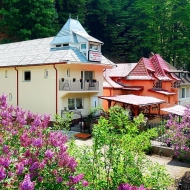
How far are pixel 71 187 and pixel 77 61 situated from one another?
16.7 meters

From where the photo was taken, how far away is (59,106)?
68.0 ft

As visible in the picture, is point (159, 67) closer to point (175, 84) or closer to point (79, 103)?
point (175, 84)

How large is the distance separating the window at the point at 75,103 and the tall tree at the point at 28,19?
18259mm

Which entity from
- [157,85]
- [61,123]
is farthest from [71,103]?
[61,123]

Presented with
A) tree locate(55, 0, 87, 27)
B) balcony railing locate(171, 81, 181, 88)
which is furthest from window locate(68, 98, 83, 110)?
tree locate(55, 0, 87, 27)

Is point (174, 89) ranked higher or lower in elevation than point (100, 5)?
lower

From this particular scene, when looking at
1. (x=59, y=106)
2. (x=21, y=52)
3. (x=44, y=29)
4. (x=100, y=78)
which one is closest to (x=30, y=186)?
(x=59, y=106)

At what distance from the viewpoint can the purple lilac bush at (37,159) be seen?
4.29 m

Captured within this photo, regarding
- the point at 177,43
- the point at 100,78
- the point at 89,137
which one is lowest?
the point at 89,137

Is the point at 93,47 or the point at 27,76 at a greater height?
the point at 93,47

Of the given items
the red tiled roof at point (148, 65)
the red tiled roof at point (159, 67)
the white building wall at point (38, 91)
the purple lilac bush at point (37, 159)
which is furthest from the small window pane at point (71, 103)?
the purple lilac bush at point (37, 159)

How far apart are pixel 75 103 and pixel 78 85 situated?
5.96ft

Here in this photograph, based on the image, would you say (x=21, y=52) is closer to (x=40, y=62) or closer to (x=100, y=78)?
(x=40, y=62)

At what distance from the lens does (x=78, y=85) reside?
21.6 meters
